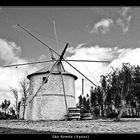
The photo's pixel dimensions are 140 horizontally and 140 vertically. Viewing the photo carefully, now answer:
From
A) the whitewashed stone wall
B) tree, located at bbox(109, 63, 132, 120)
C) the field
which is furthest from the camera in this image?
the whitewashed stone wall

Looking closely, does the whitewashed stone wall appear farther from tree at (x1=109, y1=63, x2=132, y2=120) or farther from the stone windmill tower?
tree at (x1=109, y1=63, x2=132, y2=120)

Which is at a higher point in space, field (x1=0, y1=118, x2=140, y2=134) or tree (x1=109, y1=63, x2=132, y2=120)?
tree (x1=109, y1=63, x2=132, y2=120)

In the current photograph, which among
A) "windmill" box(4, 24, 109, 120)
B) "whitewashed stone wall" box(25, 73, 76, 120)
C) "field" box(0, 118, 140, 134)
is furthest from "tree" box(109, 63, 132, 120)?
"field" box(0, 118, 140, 134)

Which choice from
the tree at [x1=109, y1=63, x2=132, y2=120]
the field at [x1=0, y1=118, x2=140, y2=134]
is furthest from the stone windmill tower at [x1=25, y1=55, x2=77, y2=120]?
the field at [x1=0, y1=118, x2=140, y2=134]

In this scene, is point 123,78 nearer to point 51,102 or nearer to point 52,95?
point 52,95

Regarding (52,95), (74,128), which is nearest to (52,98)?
(52,95)

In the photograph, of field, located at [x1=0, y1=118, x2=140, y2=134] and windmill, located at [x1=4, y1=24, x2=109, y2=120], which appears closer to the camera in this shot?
field, located at [x1=0, y1=118, x2=140, y2=134]

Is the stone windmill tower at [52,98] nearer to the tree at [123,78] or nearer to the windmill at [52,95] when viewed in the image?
the windmill at [52,95]

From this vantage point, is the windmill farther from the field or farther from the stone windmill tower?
the field

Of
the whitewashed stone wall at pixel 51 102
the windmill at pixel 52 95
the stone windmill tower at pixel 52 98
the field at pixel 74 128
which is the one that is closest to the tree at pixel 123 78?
the windmill at pixel 52 95

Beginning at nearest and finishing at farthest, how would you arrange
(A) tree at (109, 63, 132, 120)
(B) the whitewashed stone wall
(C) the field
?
(C) the field, (A) tree at (109, 63, 132, 120), (B) the whitewashed stone wall

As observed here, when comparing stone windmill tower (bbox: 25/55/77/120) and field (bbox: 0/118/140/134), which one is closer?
field (bbox: 0/118/140/134)

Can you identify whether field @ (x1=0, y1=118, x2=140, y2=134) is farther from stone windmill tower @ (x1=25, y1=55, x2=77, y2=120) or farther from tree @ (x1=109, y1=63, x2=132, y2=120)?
stone windmill tower @ (x1=25, y1=55, x2=77, y2=120)
